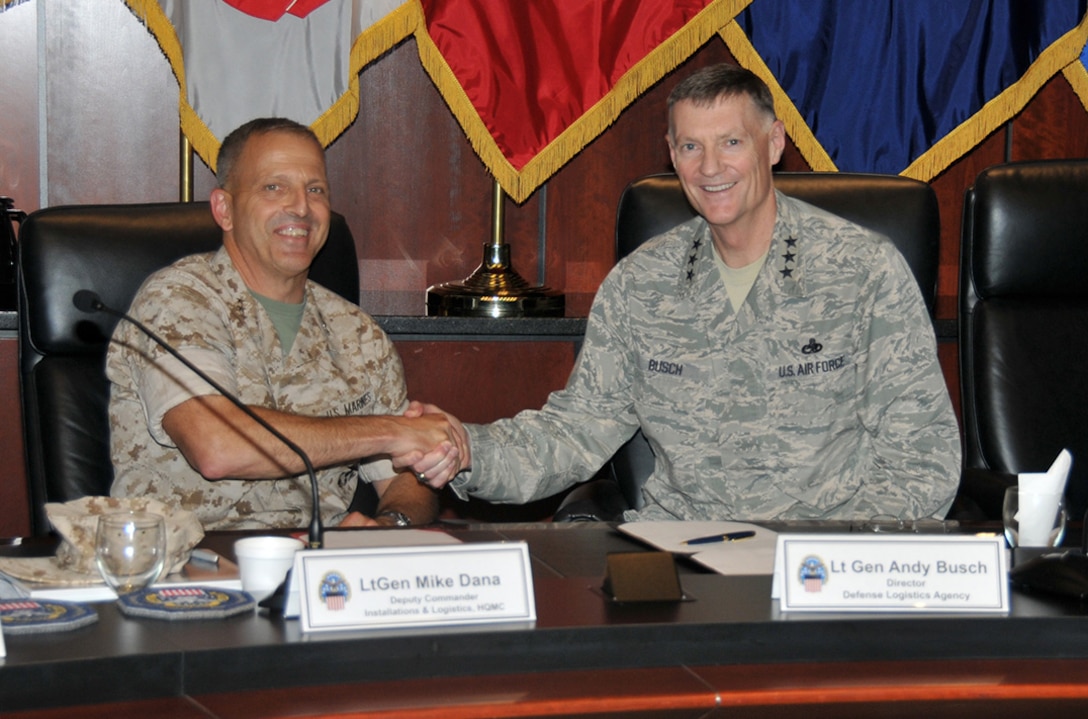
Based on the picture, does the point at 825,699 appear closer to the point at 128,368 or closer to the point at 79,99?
the point at 128,368

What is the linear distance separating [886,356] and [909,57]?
1661 mm

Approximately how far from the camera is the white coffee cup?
1.36 metres

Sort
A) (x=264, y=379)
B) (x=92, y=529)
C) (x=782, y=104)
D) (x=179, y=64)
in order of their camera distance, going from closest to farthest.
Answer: (x=92, y=529) → (x=264, y=379) → (x=179, y=64) → (x=782, y=104)

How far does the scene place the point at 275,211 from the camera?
7.69 ft

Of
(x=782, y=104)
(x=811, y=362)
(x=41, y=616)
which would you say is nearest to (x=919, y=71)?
(x=782, y=104)

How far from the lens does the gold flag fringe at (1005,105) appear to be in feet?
11.8

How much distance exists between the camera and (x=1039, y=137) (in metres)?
3.98

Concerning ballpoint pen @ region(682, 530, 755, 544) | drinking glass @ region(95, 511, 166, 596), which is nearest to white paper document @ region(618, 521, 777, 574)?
ballpoint pen @ region(682, 530, 755, 544)

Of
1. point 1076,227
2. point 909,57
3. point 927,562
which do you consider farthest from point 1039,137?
point 927,562

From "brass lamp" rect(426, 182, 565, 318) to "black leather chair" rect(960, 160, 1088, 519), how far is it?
3.80 feet

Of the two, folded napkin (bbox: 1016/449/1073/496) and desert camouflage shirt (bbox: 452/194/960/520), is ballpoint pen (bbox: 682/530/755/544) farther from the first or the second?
desert camouflage shirt (bbox: 452/194/960/520)

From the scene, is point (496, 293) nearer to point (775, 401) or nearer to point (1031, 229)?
point (775, 401)

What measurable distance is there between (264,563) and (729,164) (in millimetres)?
1270

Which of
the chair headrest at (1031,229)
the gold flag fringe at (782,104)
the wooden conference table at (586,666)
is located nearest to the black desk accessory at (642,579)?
the wooden conference table at (586,666)
